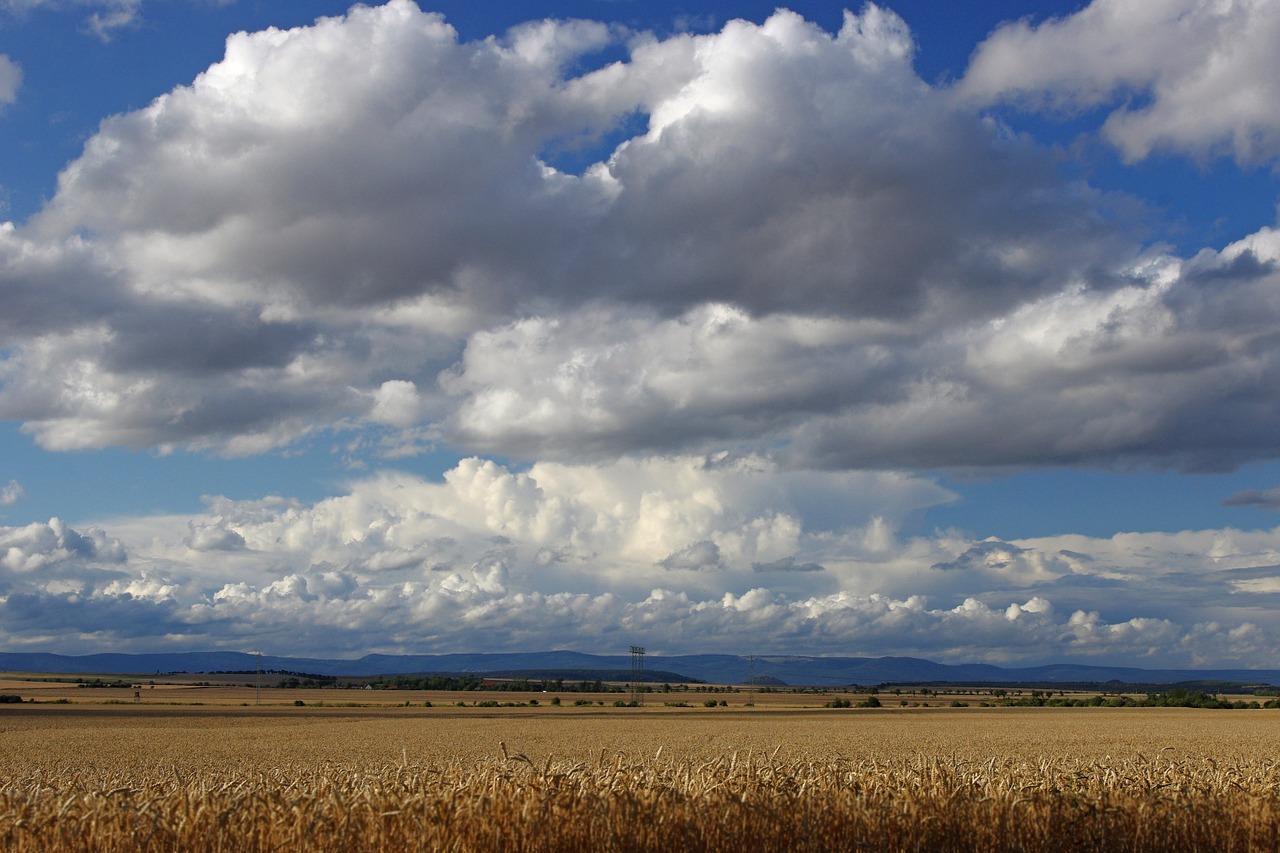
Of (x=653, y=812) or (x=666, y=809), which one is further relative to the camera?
(x=666, y=809)

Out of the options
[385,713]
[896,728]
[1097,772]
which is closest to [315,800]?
[1097,772]

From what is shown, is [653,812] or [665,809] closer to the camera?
[653,812]

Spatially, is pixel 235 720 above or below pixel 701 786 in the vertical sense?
below

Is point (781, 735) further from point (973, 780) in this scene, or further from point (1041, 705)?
point (1041, 705)

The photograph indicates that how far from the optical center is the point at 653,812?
1292 centimetres

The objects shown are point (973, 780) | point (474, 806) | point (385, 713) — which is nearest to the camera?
point (474, 806)

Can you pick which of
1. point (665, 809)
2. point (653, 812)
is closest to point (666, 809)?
point (665, 809)

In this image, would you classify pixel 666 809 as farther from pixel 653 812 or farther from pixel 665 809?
pixel 653 812

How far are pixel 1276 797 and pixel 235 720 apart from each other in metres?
104

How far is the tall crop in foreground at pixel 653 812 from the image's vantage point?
11992 mm

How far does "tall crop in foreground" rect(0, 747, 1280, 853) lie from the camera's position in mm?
11992

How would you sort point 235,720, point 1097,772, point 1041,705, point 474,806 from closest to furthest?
point 474,806 → point 1097,772 → point 235,720 → point 1041,705

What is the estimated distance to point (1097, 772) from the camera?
18.1 m

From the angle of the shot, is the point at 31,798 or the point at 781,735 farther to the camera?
the point at 781,735
